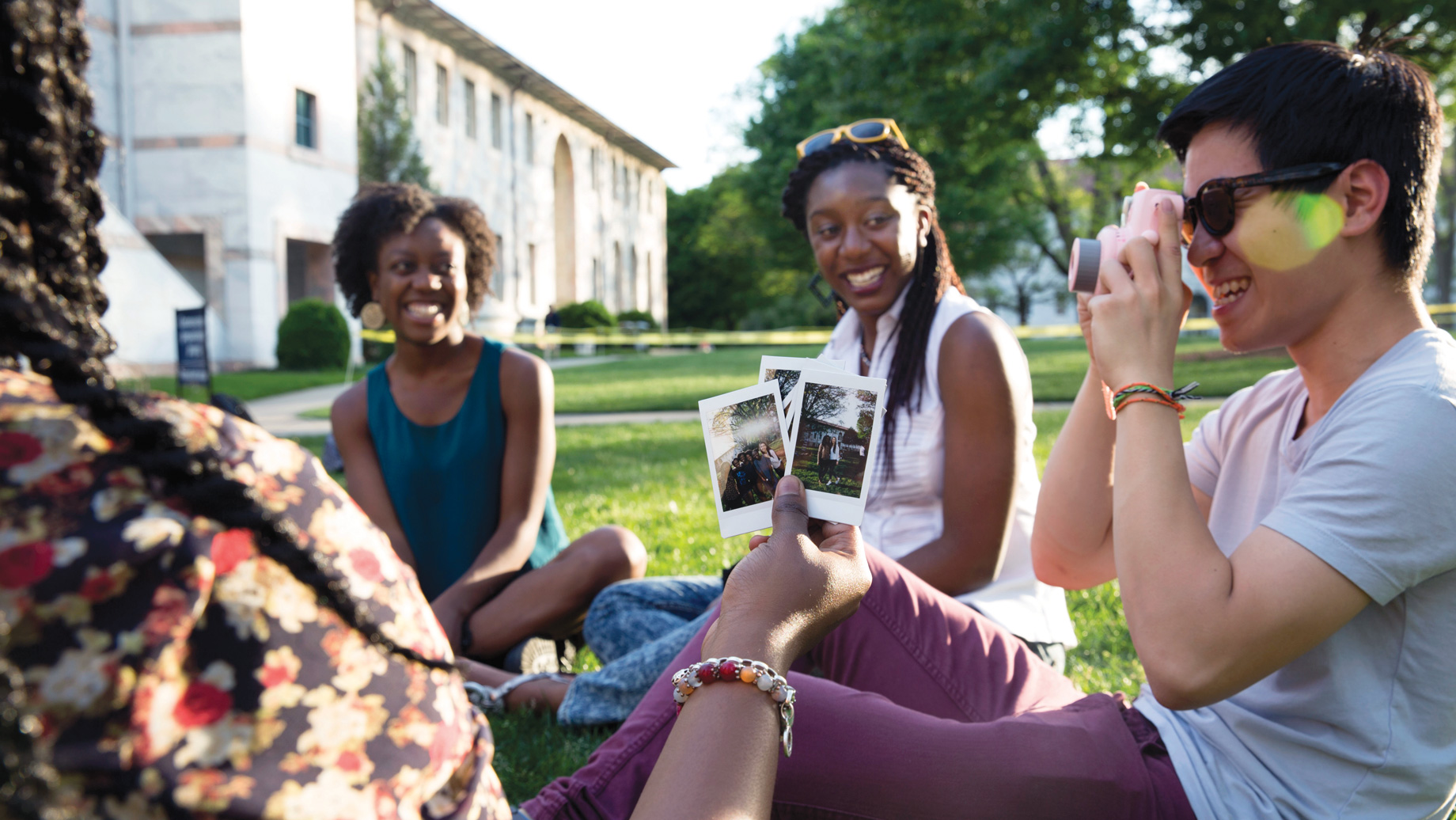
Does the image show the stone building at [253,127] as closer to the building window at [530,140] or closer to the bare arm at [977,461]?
the building window at [530,140]

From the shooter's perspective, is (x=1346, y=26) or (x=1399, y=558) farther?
(x=1346, y=26)

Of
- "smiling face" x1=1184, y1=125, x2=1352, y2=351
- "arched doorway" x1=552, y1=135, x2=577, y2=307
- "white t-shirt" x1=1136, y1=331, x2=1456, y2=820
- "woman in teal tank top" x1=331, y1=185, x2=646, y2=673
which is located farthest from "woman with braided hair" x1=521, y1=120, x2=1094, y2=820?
"arched doorway" x1=552, y1=135, x2=577, y2=307

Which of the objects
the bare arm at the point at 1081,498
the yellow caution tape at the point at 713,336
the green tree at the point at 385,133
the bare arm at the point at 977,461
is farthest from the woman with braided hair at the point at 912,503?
the green tree at the point at 385,133

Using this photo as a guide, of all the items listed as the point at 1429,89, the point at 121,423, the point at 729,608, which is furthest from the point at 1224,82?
the point at 121,423

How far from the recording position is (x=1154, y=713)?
1902 millimetres

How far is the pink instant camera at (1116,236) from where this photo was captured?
189 centimetres

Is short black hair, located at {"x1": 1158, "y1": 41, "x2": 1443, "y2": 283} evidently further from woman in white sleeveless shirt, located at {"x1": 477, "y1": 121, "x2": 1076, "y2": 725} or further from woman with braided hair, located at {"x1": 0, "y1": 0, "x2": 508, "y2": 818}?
woman with braided hair, located at {"x1": 0, "y1": 0, "x2": 508, "y2": 818}

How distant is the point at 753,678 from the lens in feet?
4.09

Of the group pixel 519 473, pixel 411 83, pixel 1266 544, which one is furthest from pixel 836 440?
pixel 411 83

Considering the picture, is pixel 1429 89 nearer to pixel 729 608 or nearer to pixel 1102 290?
pixel 1102 290

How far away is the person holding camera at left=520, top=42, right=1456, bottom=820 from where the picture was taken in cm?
150

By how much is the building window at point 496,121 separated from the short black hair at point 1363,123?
35.3 m

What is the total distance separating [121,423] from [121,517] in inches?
3.2

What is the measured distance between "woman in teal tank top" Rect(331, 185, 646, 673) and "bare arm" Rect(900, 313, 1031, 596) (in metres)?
1.37
